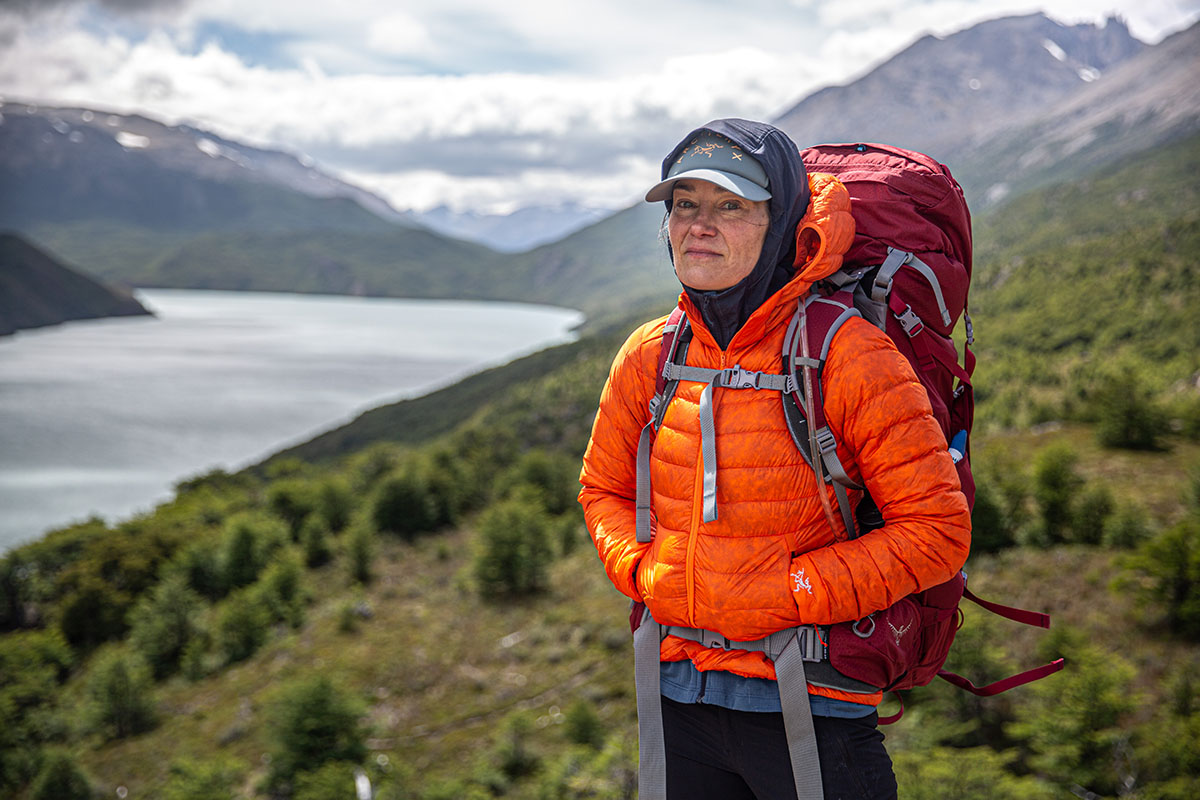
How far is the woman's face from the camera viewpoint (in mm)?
2236

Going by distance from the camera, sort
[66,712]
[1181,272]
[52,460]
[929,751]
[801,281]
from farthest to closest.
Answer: [1181,272]
[52,460]
[66,712]
[929,751]
[801,281]

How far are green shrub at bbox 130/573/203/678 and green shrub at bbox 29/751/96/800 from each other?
9325mm

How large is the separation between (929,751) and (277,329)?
178618mm

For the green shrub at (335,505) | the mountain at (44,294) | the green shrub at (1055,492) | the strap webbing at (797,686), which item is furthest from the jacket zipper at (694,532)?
the mountain at (44,294)

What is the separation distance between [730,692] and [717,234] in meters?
1.35

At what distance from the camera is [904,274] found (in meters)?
2.28

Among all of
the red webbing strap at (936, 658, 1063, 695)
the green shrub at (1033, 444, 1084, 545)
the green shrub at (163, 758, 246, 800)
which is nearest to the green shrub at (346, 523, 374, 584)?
the green shrub at (163, 758, 246, 800)

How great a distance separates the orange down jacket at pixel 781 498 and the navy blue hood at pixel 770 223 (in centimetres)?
6

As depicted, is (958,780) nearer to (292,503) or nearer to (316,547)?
(316,547)

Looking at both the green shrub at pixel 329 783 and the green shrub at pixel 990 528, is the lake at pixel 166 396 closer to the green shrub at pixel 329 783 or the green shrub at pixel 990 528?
the green shrub at pixel 329 783

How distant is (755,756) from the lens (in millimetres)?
2264

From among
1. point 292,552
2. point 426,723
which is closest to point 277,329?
point 292,552

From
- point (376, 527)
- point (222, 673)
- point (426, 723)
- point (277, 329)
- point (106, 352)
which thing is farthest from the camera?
point (277, 329)

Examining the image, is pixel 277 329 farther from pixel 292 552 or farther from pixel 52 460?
pixel 292 552
